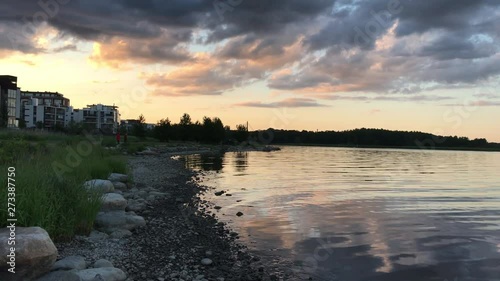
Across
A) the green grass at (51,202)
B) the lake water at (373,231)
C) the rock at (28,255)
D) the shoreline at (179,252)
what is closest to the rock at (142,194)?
the lake water at (373,231)

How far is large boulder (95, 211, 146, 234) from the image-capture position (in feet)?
35.0

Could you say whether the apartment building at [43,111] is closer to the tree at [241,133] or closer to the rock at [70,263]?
the tree at [241,133]

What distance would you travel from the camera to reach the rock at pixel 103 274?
21.6 feet

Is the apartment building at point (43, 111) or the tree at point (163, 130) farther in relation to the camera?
the apartment building at point (43, 111)

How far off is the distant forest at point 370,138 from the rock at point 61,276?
13457 cm

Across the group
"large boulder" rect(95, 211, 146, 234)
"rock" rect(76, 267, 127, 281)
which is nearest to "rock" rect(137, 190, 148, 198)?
"large boulder" rect(95, 211, 146, 234)

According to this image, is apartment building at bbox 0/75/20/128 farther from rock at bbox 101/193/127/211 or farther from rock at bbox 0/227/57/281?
rock at bbox 0/227/57/281

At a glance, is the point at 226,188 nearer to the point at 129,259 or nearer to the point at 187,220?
the point at 187,220

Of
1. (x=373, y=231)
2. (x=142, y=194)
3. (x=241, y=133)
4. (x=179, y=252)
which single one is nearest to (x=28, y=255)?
(x=179, y=252)

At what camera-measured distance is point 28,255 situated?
6148 mm

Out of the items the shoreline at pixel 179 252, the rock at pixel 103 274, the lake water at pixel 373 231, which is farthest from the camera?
the lake water at pixel 373 231

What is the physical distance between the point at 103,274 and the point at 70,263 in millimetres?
710

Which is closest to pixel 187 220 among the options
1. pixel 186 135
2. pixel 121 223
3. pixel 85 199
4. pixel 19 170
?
pixel 121 223

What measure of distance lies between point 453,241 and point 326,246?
414 centimetres
